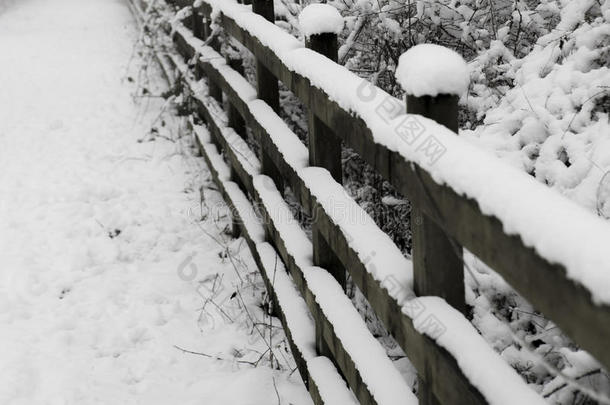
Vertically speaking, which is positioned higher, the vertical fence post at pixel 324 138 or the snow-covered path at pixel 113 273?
the vertical fence post at pixel 324 138

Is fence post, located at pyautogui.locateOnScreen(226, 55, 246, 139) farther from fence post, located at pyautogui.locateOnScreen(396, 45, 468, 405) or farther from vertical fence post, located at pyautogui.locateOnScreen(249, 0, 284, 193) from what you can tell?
fence post, located at pyautogui.locateOnScreen(396, 45, 468, 405)

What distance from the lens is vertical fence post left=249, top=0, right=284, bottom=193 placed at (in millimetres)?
4770

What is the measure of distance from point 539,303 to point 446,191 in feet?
1.60

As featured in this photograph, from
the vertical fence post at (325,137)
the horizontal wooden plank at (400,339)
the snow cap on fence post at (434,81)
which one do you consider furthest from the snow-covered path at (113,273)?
the snow cap on fence post at (434,81)

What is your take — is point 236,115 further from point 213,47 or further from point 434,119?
point 434,119

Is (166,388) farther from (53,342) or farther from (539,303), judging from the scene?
(539,303)

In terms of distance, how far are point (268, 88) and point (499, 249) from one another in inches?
130

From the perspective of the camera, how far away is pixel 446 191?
1979 millimetres

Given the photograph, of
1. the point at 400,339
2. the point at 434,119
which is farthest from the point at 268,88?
the point at 434,119

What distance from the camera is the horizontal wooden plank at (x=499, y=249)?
4.57 feet

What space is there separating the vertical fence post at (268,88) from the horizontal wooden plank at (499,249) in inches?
75.2

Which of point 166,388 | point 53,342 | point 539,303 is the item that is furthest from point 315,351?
point 539,303

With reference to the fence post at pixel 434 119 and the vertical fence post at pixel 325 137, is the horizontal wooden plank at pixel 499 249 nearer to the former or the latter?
the fence post at pixel 434 119

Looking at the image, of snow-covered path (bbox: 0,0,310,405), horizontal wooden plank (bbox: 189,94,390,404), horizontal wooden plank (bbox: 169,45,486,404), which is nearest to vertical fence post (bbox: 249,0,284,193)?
horizontal wooden plank (bbox: 189,94,390,404)
